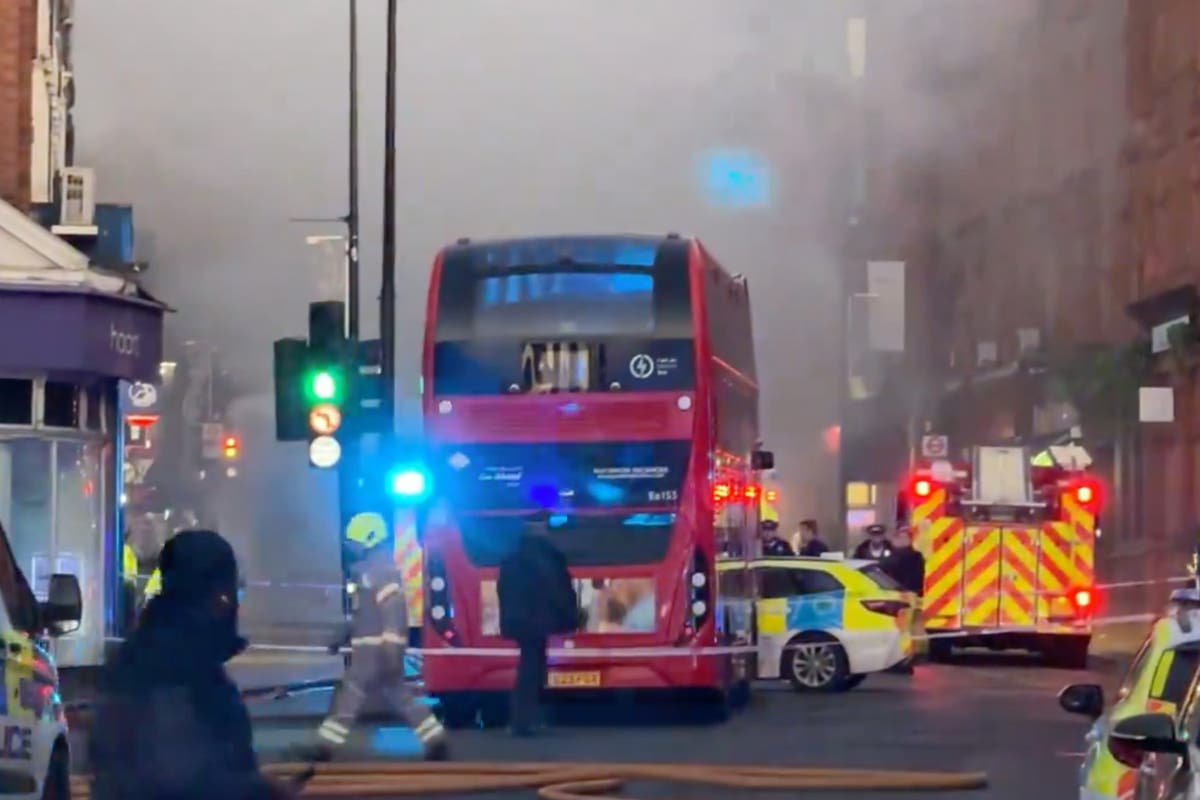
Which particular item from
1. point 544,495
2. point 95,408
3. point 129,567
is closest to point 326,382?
point 544,495

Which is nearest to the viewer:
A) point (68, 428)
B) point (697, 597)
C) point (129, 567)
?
point (697, 597)

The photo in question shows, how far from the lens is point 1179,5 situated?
39312 millimetres

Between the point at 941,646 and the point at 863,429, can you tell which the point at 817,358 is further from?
the point at 863,429

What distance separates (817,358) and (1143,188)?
31.7 ft

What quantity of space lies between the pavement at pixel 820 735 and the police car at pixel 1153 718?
A: 4.85 metres

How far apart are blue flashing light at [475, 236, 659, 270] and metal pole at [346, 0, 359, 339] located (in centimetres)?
877

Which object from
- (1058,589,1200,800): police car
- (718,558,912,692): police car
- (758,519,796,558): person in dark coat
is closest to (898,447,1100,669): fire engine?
(758,519,796,558): person in dark coat

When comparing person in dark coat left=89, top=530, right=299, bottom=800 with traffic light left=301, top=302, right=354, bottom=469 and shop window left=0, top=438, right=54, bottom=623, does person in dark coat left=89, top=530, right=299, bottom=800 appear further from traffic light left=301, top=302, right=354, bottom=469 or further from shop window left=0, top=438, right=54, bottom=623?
shop window left=0, top=438, right=54, bottom=623

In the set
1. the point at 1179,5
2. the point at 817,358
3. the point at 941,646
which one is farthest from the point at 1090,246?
the point at 941,646

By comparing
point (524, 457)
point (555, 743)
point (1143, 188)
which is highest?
point (1143, 188)

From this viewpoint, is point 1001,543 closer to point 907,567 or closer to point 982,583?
point 982,583

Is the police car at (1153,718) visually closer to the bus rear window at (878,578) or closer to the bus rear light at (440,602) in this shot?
the bus rear light at (440,602)

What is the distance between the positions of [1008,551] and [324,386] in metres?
10.1

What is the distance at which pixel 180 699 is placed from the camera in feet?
18.5
